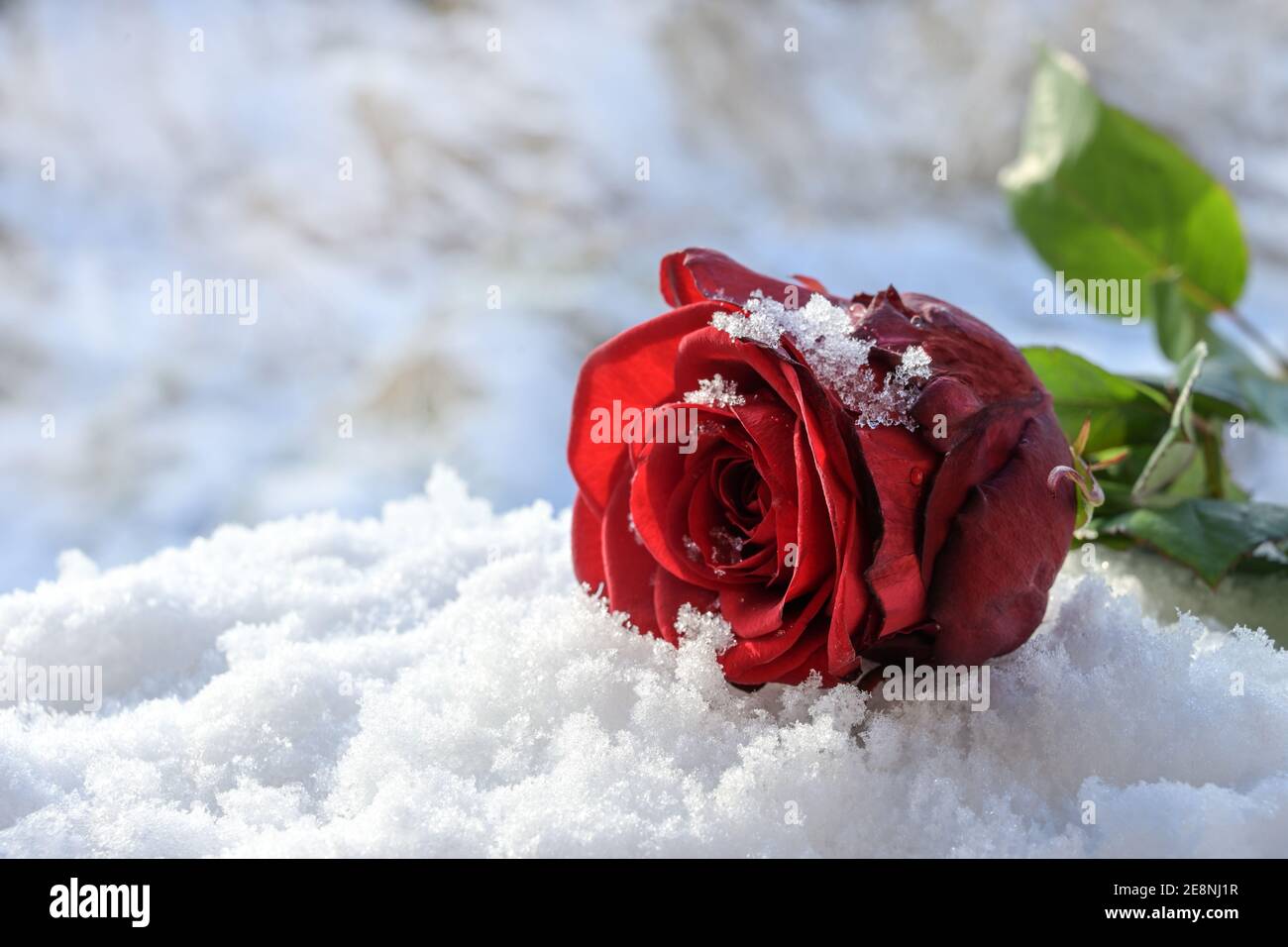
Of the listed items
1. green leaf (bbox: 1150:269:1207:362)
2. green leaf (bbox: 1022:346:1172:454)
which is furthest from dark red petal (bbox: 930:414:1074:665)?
green leaf (bbox: 1150:269:1207:362)

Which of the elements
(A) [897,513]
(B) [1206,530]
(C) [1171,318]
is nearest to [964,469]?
(A) [897,513]

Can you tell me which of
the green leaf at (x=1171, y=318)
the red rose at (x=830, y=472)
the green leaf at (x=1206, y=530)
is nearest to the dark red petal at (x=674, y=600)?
the red rose at (x=830, y=472)

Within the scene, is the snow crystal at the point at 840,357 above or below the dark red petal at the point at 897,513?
above

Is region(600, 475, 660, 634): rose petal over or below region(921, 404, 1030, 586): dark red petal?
below

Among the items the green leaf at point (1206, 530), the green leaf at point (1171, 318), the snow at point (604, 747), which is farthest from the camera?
the green leaf at point (1171, 318)

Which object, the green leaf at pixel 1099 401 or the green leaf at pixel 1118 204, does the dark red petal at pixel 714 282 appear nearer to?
the green leaf at pixel 1099 401

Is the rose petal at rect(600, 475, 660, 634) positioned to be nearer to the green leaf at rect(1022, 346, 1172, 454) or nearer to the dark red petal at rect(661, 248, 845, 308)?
the dark red petal at rect(661, 248, 845, 308)
